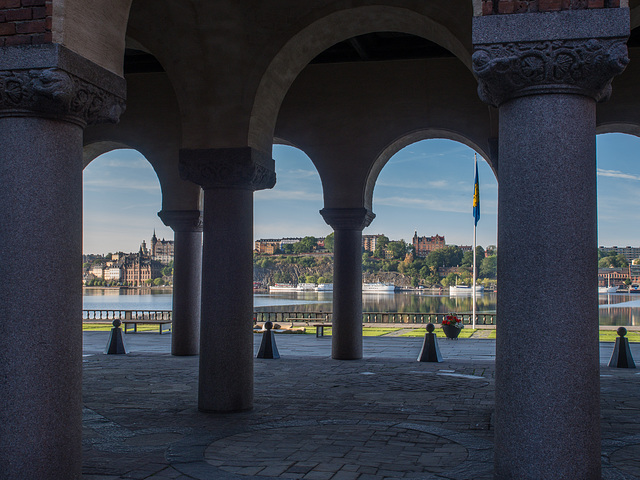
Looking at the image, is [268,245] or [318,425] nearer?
[318,425]

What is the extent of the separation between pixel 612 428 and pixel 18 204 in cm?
672

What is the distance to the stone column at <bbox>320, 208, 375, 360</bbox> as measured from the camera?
1466 cm

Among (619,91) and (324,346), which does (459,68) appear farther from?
(324,346)

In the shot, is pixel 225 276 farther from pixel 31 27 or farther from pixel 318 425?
pixel 31 27

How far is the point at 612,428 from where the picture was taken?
25.3ft

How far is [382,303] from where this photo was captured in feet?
321

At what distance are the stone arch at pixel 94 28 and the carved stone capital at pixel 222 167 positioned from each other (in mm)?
2980

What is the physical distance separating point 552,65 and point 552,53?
8 centimetres

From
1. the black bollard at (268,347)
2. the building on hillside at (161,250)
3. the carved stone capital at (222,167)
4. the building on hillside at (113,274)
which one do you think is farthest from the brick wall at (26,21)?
the building on hillside at (113,274)

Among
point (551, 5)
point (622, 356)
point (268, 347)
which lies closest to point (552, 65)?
point (551, 5)

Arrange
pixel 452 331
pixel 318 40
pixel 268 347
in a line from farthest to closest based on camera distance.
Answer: pixel 452 331
pixel 268 347
pixel 318 40

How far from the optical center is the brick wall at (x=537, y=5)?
4.46 meters

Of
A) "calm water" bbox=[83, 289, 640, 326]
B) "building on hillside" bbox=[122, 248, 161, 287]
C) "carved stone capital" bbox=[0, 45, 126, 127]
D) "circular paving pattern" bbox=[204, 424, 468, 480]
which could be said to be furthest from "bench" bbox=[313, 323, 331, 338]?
"building on hillside" bbox=[122, 248, 161, 287]

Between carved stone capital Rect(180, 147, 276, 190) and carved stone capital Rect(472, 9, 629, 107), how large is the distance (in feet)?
14.9
